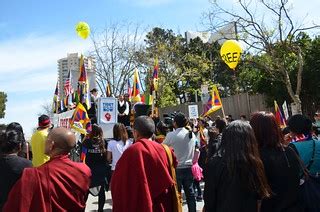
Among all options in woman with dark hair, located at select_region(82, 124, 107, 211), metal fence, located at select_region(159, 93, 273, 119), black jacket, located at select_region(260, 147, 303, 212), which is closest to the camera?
black jacket, located at select_region(260, 147, 303, 212)

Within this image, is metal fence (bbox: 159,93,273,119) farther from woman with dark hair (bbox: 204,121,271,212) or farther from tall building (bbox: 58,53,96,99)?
woman with dark hair (bbox: 204,121,271,212)

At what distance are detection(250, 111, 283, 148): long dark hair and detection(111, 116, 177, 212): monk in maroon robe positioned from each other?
973 millimetres

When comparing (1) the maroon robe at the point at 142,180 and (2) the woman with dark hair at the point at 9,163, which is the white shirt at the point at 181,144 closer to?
(1) the maroon robe at the point at 142,180

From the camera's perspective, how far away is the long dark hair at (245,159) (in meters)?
3.16

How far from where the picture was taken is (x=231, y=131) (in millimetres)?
3270

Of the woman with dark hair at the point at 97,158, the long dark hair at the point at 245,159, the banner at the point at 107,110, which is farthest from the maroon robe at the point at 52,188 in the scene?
the banner at the point at 107,110

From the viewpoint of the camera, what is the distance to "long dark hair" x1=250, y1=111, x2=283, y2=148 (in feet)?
11.5

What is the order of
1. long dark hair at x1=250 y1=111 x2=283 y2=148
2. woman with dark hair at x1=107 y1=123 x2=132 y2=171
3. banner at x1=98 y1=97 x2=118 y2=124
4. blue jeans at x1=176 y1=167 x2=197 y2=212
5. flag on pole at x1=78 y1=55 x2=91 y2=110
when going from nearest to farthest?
long dark hair at x1=250 y1=111 x2=283 y2=148 < blue jeans at x1=176 y1=167 x2=197 y2=212 < woman with dark hair at x1=107 y1=123 x2=132 y2=171 < banner at x1=98 y1=97 x2=118 y2=124 < flag on pole at x1=78 y1=55 x2=91 y2=110

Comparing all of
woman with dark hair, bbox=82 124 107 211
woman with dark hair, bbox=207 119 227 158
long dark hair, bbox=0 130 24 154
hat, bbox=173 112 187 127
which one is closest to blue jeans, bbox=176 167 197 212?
woman with dark hair, bbox=207 119 227 158

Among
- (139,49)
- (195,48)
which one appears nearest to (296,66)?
(139,49)

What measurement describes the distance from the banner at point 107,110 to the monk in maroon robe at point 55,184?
6.65 metres

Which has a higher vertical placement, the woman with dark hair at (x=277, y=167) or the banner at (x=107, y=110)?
the banner at (x=107, y=110)

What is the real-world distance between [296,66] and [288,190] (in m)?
18.8

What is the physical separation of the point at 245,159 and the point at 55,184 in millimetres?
1446
